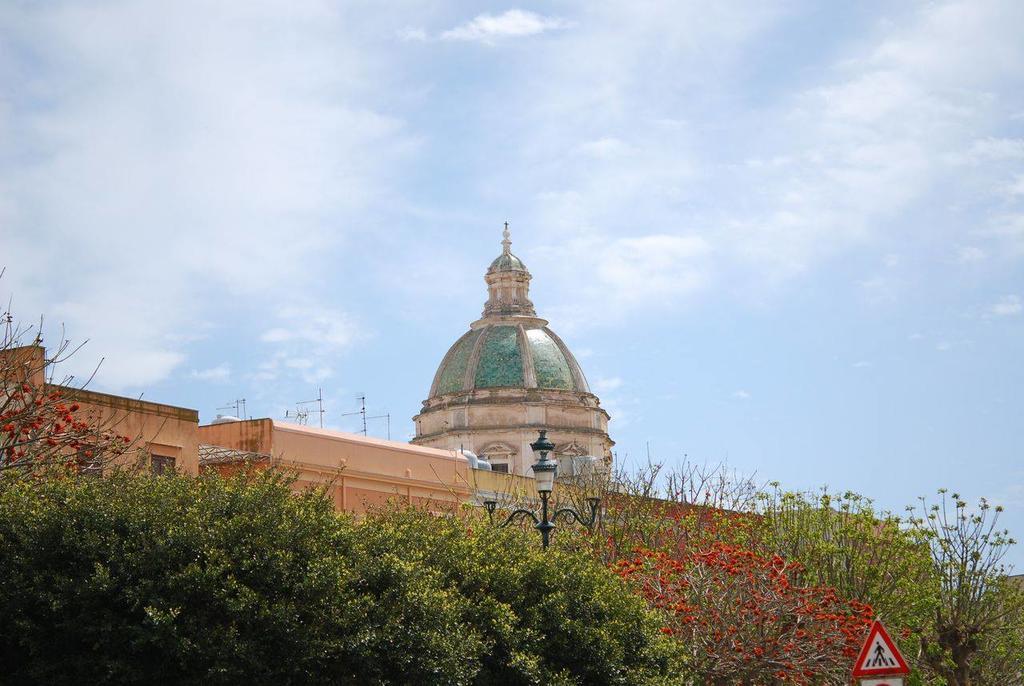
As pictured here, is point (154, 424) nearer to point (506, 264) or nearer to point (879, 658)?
point (879, 658)

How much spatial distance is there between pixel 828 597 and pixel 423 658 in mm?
6755

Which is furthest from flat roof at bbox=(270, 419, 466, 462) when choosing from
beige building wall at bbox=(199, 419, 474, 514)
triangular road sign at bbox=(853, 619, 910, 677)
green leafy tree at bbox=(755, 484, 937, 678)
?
triangular road sign at bbox=(853, 619, 910, 677)

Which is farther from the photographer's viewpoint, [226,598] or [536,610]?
[536,610]

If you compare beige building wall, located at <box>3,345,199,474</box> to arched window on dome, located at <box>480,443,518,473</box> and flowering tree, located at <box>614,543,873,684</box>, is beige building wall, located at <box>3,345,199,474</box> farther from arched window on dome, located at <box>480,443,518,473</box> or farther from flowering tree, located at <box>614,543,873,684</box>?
arched window on dome, located at <box>480,443,518,473</box>

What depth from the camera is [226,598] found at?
13.7m

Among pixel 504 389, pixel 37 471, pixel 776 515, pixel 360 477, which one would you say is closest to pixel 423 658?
pixel 37 471

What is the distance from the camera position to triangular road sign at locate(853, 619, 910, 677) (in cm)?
1204

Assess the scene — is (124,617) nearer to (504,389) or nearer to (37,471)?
(37,471)

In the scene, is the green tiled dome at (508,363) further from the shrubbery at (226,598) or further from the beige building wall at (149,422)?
the shrubbery at (226,598)

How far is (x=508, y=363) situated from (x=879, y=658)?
2197 inches

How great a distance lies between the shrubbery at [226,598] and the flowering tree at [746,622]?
7.15 ft

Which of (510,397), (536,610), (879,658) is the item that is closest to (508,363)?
(510,397)

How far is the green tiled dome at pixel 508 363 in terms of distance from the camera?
6756 cm

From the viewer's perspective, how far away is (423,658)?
47.6 ft
